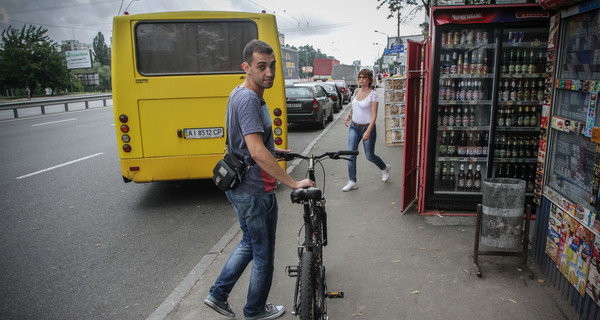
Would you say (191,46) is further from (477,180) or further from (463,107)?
(477,180)

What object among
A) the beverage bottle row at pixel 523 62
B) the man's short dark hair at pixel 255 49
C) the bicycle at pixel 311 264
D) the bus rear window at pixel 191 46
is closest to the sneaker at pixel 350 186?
the bus rear window at pixel 191 46

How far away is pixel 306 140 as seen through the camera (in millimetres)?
12828

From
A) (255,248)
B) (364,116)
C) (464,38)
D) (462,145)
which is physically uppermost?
(464,38)

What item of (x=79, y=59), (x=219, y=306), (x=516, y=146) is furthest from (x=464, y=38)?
(x=79, y=59)

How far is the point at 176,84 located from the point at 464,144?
4.24 metres

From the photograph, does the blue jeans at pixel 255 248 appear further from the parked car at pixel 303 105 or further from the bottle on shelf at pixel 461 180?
the parked car at pixel 303 105

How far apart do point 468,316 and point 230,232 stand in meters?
2.97

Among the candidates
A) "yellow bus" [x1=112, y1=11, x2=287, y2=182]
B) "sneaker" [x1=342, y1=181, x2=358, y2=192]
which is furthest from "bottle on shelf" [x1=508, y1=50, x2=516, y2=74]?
"yellow bus" [x1=112, y1=11, x2=287, y2=182]

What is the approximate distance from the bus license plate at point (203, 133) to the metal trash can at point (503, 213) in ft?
12.7

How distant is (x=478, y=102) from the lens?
5.29 m

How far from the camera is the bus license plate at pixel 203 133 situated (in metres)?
6.20

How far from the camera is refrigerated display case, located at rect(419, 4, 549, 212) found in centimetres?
493

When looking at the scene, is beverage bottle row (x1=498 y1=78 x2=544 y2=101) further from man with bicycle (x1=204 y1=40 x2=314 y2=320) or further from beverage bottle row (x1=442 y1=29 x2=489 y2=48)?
man with bicycle (x1=204 y1=40 x2=314 y2=320)

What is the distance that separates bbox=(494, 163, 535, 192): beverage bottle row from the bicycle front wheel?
13.4 ft
